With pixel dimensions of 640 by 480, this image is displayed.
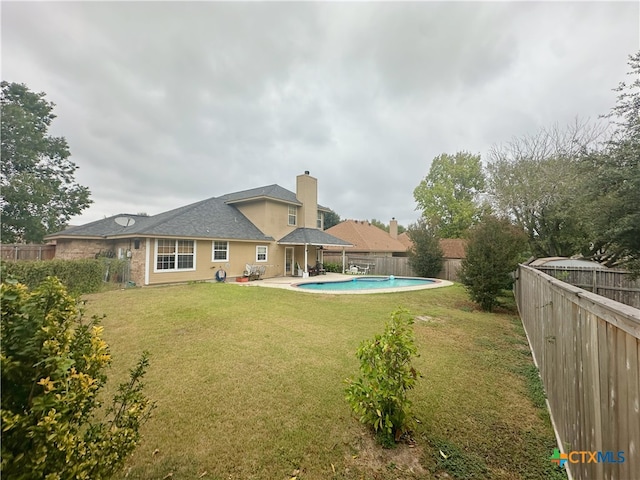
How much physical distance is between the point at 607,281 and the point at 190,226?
64.2ft

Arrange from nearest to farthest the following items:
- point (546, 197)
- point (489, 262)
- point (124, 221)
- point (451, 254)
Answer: point (489, 262) → point (124, 221) → point (546, 197) → point (451, 254)

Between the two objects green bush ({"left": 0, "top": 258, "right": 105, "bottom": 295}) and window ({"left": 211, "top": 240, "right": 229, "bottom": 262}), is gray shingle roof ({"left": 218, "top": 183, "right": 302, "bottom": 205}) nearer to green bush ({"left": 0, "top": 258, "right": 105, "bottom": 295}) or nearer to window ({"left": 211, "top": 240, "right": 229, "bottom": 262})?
window ({"left": 211, "top": 240, "right": 229, "bottom": 262})

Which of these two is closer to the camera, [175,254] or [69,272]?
[69,272]

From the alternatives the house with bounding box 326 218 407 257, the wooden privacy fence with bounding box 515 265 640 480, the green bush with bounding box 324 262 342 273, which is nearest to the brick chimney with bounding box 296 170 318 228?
the green bush with bounding box 324 262 342 273

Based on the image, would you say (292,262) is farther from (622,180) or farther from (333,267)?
(622,180)

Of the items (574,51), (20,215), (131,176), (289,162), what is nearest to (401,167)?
(289,162)

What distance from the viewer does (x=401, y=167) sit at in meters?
28.5

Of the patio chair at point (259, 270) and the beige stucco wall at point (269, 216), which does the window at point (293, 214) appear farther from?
the patio chair at point (259, 270)

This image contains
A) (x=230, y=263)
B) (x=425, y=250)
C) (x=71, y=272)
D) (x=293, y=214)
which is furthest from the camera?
(x=293, y=214)

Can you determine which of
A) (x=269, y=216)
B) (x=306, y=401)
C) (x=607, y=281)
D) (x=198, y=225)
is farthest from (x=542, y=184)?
(x=198, y=225)

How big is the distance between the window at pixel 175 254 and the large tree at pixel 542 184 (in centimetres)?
2057

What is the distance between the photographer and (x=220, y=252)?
17109 millimetres

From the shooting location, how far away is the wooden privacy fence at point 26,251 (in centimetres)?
1464
